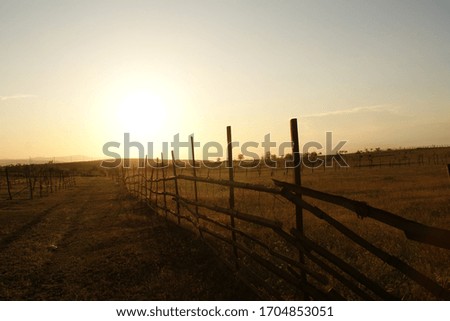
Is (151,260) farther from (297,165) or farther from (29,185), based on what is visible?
(29,185)

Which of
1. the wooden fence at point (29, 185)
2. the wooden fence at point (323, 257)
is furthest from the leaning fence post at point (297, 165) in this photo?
the wooden fence at point (29, 185)

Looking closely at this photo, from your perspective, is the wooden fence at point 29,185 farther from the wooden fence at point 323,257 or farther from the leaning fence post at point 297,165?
the leaning fence post at point 297,165

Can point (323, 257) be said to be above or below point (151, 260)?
above

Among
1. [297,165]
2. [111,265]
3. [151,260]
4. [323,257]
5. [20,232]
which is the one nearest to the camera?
[297,165]

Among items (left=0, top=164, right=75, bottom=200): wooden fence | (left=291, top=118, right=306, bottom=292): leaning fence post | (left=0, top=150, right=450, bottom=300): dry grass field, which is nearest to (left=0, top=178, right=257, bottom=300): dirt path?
(left=0, top=150, right=450, bottom=300): dry grass field

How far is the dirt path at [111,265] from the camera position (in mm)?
5655

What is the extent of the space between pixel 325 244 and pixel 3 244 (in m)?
8.25

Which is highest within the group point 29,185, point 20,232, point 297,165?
point 297,165

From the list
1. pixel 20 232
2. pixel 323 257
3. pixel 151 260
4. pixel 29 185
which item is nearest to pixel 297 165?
pixel 323 257

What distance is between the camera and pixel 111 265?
7.29 m

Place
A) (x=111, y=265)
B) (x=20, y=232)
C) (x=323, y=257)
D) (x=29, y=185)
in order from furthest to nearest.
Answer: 1. (x=29, y=185)
2. (x=20, y=232)
3. (x=111, y=265)
4. (x=323, y=257)
